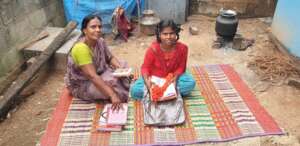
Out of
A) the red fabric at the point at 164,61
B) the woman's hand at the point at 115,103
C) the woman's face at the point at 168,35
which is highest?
the woman's face at the point at 168,35

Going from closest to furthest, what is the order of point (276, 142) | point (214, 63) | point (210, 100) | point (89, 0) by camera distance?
point (276, 142)
point (210, 100)
point (214, 63)
point (89, 0)

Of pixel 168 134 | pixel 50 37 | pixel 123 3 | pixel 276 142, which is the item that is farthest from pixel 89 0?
pixel 276 142

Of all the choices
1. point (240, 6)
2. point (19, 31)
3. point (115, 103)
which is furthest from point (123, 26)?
point (240, 6)

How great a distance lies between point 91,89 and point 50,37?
1722 millimetres

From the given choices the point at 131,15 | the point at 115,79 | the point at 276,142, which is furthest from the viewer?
the point at 131,15

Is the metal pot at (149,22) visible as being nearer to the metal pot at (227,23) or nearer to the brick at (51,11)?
the metal pot at (227,23)

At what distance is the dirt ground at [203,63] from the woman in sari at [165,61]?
832 millimetres

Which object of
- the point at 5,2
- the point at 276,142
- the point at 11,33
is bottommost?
the point at 276,142

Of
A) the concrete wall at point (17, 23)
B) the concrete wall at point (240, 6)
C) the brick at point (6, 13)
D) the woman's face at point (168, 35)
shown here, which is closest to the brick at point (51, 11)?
the concrete wall at point (17, 23)

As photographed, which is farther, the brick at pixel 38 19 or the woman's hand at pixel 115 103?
the brick at pixel 38 19

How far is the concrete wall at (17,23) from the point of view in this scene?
3600 millimetres

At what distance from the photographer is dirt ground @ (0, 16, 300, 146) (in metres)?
2.73

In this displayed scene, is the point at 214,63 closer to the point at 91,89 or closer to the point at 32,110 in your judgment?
the point at 91,89

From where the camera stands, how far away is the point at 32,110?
123 inches
